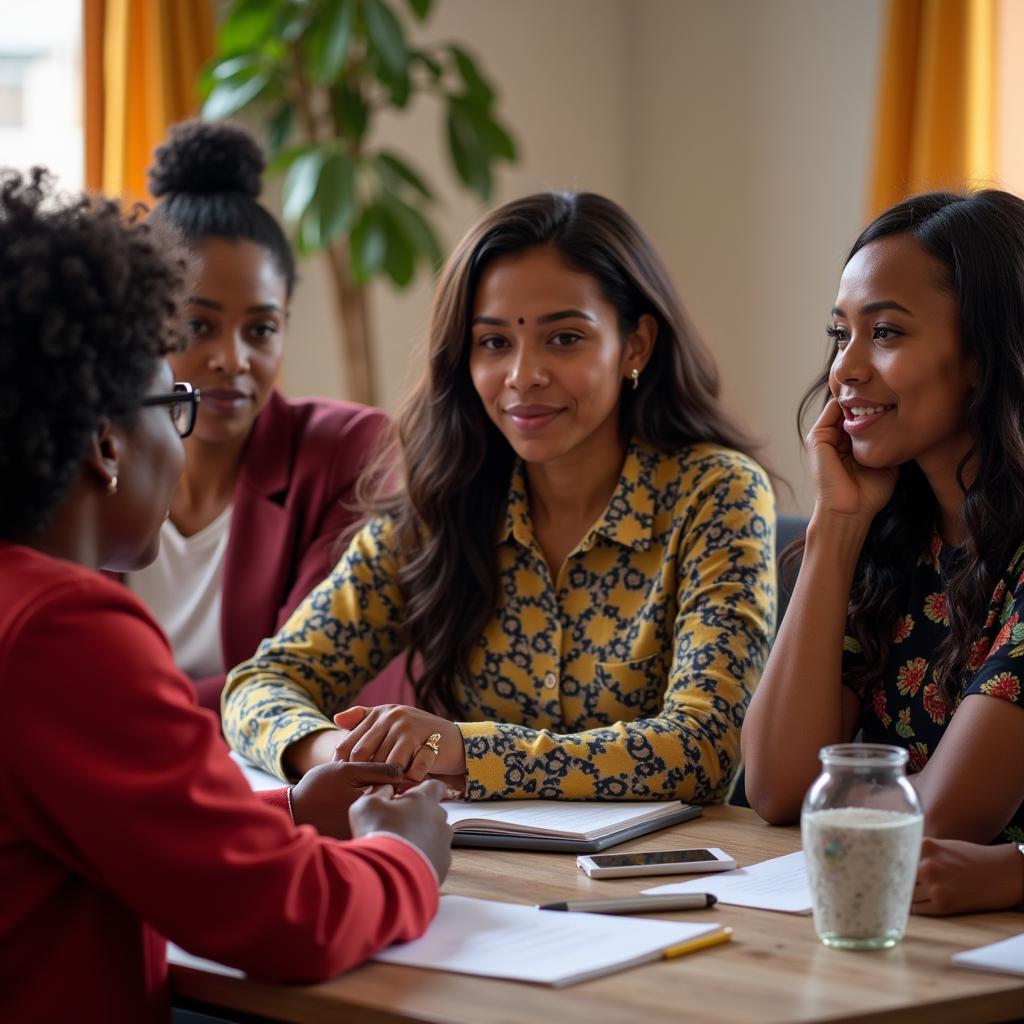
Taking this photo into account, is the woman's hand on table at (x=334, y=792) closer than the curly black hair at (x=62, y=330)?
No

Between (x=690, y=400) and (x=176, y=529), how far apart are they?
106 cm

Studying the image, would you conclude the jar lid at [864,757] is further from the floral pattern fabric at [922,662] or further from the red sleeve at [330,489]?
the red sleeve at [330,489]

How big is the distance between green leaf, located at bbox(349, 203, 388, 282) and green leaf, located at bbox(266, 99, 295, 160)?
1.04 feet

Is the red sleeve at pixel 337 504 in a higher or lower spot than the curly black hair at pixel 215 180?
lower

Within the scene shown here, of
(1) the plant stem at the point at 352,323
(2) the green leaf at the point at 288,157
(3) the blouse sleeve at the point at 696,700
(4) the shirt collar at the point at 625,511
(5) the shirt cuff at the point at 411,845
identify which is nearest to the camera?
(5) the shirt cuff at the point at 411,845

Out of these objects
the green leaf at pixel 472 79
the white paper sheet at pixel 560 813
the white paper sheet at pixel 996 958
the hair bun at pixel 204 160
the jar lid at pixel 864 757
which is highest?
the green leaf at pixel 472 79

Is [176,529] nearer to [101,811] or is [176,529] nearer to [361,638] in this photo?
[361,638]

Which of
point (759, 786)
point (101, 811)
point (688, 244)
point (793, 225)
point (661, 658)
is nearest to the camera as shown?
point (101, 811)

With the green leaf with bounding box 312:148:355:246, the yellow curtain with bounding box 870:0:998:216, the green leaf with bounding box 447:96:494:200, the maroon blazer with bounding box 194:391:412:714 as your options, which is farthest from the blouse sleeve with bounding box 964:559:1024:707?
the green leaf with bounding box 447:96:494:200

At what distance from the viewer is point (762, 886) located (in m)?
1.42

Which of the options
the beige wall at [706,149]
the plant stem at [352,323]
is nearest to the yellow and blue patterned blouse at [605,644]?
the plant stem at [352,323]

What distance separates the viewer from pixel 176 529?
2.78 m

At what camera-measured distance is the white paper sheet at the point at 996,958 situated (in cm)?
117

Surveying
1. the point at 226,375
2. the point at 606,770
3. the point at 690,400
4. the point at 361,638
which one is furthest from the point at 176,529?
the point at 606,770
